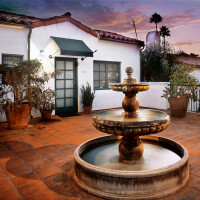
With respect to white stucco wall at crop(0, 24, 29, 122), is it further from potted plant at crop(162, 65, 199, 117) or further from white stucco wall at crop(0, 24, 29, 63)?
potted plant at crop(162, 65, 199, 117)

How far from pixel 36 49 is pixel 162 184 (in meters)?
6.54

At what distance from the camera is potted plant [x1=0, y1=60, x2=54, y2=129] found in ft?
18.4

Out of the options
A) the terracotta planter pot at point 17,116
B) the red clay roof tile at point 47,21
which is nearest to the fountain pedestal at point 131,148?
the terracotta planter pot at point 17,116

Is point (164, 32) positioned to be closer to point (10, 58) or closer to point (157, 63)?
point (157, 63)

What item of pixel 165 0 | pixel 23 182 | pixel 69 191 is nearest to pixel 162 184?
pixel 69 191

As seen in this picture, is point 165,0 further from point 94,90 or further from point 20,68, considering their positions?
point 20,68

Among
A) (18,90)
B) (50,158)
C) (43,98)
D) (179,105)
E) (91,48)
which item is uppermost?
(91,48)

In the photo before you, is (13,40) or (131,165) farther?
Answer: (13,40)

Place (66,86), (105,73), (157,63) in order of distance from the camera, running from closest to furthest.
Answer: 1. (66,86)
2. (105,73)
3. (157,63)

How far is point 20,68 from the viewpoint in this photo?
568 centimetres

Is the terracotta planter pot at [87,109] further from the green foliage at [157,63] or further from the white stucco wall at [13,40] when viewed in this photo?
the green foliage at [157,63]

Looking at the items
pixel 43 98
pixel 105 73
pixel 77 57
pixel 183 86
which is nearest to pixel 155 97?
pixel 183 86

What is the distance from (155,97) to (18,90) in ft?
20.5

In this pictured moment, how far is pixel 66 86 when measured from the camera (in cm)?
852
